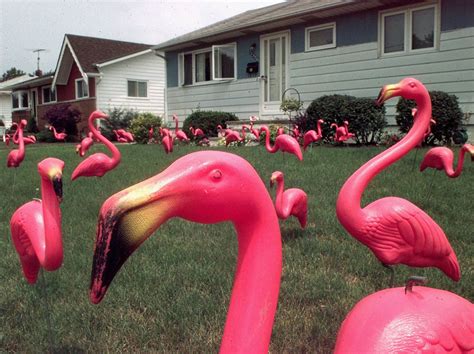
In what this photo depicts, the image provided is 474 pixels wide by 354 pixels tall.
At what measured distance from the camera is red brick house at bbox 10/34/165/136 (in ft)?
87.5

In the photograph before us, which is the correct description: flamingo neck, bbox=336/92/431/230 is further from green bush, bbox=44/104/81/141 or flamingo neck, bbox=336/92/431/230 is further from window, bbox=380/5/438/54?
green bush, bbox=44/104/81/141

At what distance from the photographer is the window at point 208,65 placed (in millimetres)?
18125

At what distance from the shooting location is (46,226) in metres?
2.07

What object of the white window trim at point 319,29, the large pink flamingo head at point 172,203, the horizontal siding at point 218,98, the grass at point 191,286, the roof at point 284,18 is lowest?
the grass at point 191,286

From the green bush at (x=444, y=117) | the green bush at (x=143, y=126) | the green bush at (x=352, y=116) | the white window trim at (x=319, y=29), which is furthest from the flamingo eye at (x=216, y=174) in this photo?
the green bush at (x=143, y=126)

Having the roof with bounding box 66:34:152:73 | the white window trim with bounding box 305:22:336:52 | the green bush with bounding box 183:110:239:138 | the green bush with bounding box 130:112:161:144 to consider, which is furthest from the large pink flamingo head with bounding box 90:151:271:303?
the roof with bounding box 66:34:152:73

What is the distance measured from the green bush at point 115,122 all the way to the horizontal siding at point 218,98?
194 inches

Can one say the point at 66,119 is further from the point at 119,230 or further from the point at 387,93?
the point at 119,230

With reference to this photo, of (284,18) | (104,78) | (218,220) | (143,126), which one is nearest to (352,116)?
(284,18)

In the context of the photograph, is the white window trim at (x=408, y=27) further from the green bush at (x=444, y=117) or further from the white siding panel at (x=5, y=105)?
the white siding panel at (x=5, y=105)

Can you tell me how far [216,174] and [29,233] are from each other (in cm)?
125

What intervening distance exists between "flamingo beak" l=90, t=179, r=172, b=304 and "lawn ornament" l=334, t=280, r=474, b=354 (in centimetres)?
74

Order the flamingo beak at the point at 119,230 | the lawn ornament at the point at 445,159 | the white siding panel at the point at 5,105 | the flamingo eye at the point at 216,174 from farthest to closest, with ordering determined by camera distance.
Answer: the white siding panel at the point at 5,105 → the lawn ornament at the point at 445,159 → the flamingo eye at the point at 216,174 → the flamingo beak at the point at 119,230

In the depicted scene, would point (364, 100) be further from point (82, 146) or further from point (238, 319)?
point (238, 319)
